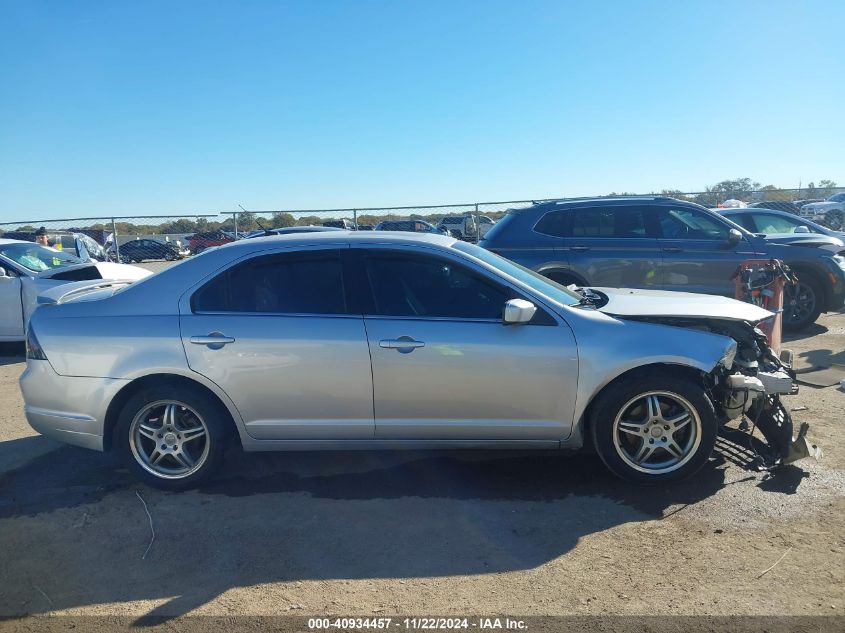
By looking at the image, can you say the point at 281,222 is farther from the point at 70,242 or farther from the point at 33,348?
the point at 33,348

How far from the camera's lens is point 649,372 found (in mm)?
3932

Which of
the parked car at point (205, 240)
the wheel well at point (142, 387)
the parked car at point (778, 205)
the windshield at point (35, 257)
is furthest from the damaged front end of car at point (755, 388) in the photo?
the parked car at point (205, 240)

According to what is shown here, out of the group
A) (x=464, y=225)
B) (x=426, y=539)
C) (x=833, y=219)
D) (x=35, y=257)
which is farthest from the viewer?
(x=833, y=219)

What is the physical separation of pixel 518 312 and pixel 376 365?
3.09ft

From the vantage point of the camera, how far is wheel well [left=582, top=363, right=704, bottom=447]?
3.94 m

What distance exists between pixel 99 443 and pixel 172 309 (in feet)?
3.31

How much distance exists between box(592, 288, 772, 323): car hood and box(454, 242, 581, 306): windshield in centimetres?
26

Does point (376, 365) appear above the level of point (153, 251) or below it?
below

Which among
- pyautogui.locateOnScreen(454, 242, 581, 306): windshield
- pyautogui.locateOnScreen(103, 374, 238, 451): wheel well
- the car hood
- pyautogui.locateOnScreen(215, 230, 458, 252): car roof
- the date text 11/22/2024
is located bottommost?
the date text 11/22/2024

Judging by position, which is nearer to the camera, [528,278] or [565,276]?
[528,278]

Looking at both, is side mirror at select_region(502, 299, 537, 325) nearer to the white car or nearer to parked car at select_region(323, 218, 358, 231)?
the white car

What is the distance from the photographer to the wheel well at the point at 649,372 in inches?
155

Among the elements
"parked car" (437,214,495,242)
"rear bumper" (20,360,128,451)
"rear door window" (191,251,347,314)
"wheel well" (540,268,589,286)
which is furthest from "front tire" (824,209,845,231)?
"rear bumper" (20,360,128,451)

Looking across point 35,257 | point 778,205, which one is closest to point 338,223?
point 35,257
